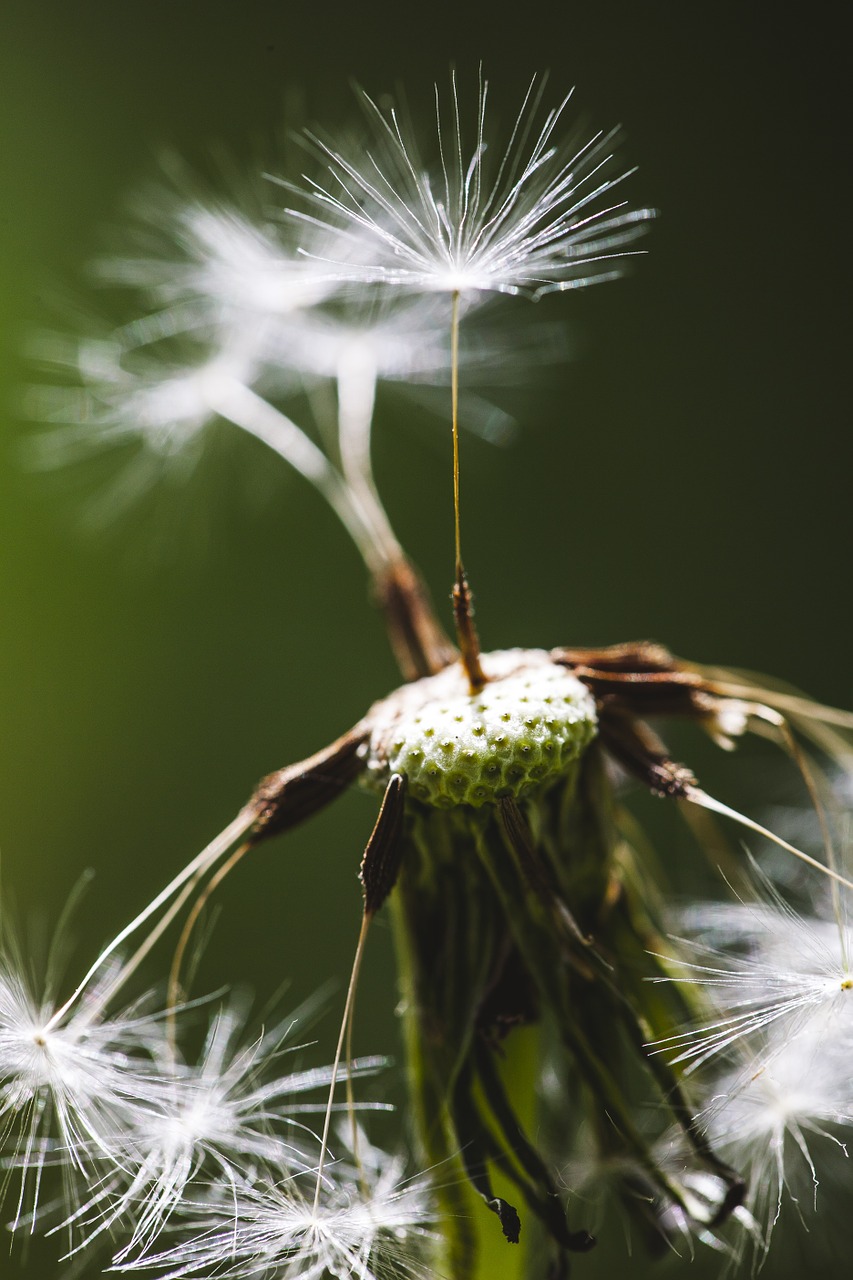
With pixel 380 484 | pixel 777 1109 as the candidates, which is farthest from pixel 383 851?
pixel 380 484

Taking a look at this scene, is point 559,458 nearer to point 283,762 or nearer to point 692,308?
point 692,308

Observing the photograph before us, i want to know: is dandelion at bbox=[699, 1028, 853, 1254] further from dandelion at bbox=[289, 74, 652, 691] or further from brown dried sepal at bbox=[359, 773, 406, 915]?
dandelion at bbox=[289, 74, 652, 691]

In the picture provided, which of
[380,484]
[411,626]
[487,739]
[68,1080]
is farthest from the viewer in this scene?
[380,484]

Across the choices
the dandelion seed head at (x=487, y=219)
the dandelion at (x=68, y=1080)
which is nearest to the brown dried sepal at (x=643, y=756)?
the dandelion seed head at (x=487, y=219)

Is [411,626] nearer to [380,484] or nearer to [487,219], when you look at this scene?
[487,219]

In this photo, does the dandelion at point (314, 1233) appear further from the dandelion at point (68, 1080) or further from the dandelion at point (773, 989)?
the dandelion at point (773, 989)

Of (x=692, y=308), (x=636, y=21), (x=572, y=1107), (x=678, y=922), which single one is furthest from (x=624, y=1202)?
(x=636, y=21)
